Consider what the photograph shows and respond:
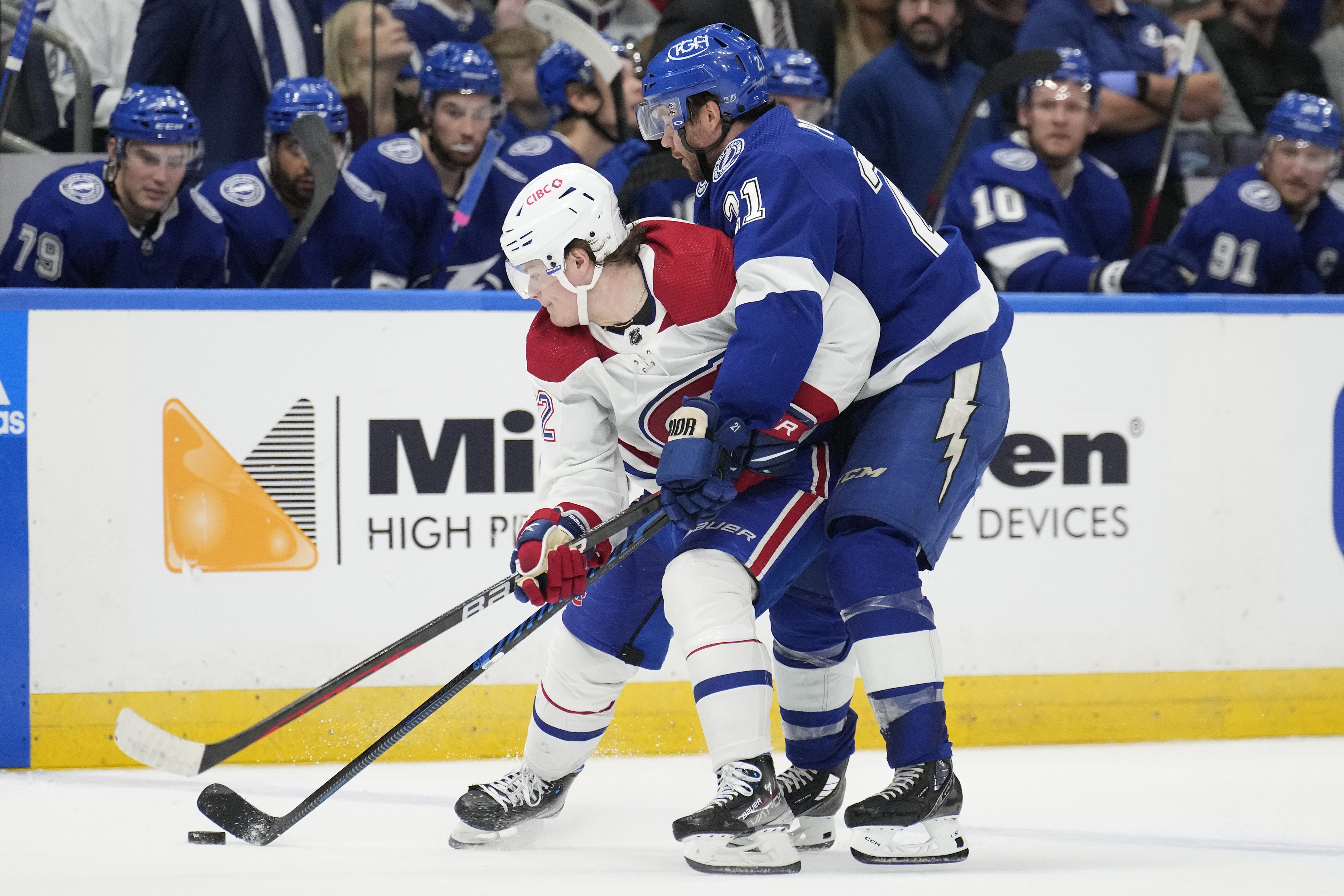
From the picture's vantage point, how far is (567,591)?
7.37 feet

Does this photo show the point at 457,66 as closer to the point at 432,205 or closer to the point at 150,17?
the point at 432,205

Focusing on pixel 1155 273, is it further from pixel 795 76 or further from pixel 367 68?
pixel 367 68

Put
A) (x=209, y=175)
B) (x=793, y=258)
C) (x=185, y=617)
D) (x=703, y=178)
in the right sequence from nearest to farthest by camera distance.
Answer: (x=793, y=258) < (x=703, y=178) < (x=185, y=617) < (x=209, y=175)

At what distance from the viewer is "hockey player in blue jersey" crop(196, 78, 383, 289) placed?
3885 millimetres

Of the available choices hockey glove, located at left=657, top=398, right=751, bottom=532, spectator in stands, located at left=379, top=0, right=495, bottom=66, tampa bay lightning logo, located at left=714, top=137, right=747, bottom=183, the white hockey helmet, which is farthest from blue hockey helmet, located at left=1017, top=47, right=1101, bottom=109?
hockey glove, located at left=657, top=398, right=751, bottom=532

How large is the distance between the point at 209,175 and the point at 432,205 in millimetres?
584

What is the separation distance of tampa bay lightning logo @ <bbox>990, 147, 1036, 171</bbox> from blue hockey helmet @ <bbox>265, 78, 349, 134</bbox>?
176cm

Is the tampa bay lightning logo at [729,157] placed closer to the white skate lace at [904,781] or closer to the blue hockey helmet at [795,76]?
the white skate lace at [904,781]

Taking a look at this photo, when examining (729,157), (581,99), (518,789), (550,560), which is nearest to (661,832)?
(518,789)

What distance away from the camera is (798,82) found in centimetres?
409

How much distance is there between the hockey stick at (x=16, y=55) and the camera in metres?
3.69

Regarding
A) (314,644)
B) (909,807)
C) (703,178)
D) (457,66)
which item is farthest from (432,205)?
(909,807)

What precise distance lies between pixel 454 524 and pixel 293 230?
1.14m

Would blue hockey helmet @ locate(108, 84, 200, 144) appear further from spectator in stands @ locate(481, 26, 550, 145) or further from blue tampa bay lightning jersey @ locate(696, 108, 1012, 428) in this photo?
blue tampa bay lightning jersey @ locate(696, 108, 1012, 428)
